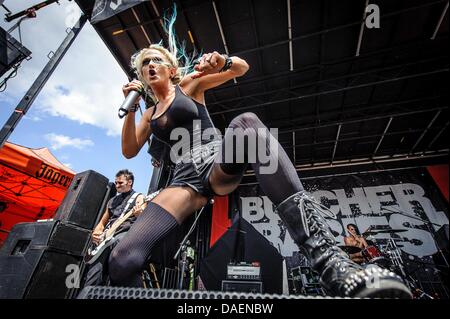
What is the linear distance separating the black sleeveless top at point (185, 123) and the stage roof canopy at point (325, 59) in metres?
3.79

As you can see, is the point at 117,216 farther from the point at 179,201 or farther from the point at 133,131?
the point at 179,201

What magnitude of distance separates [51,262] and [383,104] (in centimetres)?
714

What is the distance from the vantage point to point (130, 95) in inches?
59.3

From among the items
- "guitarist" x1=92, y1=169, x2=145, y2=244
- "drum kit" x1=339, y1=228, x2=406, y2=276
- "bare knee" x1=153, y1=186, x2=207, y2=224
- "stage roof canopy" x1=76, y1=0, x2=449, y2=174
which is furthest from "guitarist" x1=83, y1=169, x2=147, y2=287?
"drum kit" x1=339, y1=228, x2=406, y2=276

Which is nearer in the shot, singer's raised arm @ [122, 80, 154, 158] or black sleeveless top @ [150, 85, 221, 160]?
black sleeveless top @ [150, 85, 221, 160]

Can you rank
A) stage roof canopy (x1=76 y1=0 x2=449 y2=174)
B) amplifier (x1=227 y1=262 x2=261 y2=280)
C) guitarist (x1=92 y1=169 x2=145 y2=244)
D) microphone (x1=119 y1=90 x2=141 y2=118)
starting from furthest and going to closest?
stage roof canopy (x1=76 y1=0 x2=449 y2=174)
amplifier (x1=227 y1=262 x2=261 y2=280)
guitarist (x1=92 y1=169 x2=145 y2=244)
microphone (x1=119 y1=90 x2=141 y2=118)

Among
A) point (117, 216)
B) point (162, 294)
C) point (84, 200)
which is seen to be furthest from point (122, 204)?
point (162, 294)

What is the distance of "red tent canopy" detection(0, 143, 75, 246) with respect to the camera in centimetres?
405

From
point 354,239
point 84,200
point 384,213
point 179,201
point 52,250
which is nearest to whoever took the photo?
point 179,201

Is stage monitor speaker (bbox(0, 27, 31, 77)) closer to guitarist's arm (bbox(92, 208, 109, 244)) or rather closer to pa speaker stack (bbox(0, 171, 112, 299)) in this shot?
guitarist's arm (bbox(92, 208, 109, 244))

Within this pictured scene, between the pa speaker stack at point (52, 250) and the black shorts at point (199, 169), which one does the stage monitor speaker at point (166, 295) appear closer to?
the black shorts at point (199, 169)

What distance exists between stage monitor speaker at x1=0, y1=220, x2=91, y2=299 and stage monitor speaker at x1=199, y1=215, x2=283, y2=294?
12.5ft

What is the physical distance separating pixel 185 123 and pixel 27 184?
466 cm

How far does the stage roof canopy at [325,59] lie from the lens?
444cm
